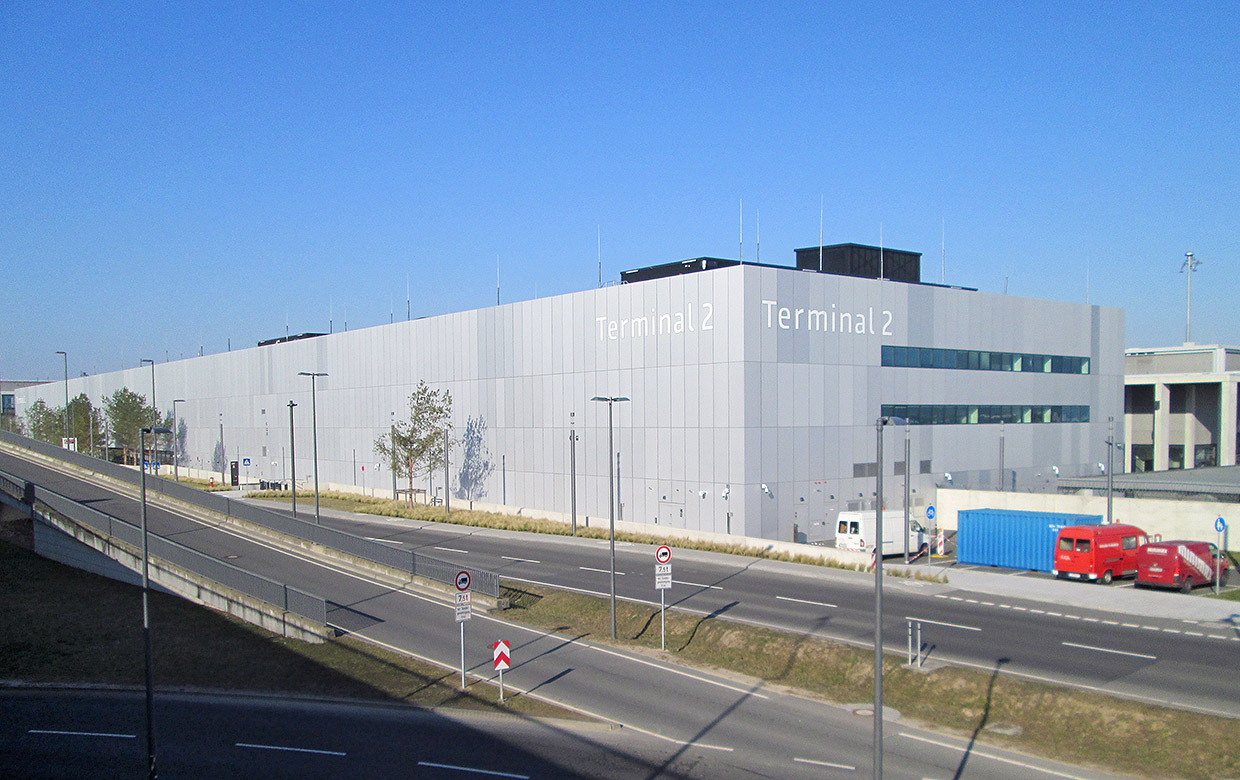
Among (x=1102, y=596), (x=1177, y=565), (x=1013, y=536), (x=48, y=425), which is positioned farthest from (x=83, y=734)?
(x=48, y=425)

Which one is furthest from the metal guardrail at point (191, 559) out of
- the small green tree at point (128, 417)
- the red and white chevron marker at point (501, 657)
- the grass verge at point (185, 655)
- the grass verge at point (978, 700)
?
the small green tree at point (128, 417)

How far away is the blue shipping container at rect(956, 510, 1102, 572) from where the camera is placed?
37.3 metres

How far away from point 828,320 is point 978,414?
613 inches

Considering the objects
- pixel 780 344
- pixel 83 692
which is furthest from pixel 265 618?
pixel 780 344

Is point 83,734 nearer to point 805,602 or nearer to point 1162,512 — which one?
point 805,602

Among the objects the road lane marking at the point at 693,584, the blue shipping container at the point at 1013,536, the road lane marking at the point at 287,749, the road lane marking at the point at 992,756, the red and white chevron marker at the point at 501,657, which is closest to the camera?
the road lane marking at the point at 992,756

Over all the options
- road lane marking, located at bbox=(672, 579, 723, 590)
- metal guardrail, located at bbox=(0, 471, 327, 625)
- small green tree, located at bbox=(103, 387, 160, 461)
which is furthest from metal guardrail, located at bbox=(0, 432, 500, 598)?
small green tree, located at bbox=(103, 387, 160, 461)

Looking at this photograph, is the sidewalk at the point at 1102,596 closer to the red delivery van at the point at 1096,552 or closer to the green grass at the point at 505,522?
the red delivery van at the point at 1096,552

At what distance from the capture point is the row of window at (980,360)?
54.1 meters

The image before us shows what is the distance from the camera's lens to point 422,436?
67.9m

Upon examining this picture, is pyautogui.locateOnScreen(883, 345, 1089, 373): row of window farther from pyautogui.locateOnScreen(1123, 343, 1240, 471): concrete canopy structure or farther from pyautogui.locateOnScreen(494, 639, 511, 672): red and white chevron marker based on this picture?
pyautogui.locateOnScreen(494, 639, 511, 672): red and white chevron marker

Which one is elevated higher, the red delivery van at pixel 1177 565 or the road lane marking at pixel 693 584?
the red delivery van at pixel 1177 565

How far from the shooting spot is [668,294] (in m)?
50.6

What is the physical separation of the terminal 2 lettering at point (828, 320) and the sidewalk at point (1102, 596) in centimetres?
1735
